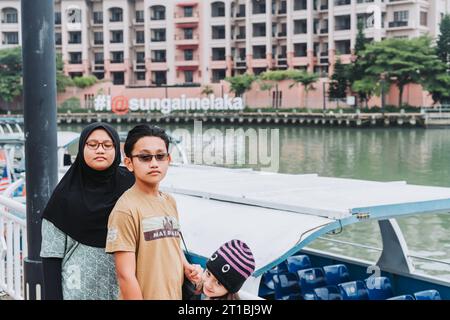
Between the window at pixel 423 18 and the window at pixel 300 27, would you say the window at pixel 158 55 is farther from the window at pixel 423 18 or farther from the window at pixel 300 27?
the window at pixel 423 18

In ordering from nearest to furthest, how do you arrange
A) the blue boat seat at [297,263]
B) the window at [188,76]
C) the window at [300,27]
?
the blue boat seat at [297,263], the window at [300,27], the window at [188,76]

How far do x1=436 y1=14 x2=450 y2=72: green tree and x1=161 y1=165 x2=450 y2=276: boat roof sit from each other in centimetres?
5658

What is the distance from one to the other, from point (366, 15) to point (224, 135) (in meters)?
16.8

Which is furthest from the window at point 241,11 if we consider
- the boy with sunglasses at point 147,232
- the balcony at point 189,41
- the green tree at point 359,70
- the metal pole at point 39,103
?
the boy with sunglasses at point 147,232

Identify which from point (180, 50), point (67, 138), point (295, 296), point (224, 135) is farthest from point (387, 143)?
point (295, 296)

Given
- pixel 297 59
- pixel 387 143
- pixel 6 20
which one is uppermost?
pixel 6 20

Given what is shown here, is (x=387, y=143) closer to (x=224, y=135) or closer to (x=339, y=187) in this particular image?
(x=224, y=135)

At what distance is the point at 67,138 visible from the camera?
15594 millimetres

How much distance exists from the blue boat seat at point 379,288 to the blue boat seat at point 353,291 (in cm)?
5

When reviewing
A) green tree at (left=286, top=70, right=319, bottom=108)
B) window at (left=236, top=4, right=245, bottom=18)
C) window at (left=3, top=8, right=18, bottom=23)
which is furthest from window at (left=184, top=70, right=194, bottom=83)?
window at (left=3, top=8, right=18, bottom=23)

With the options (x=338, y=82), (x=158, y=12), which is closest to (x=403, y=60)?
(x=338, y=82)

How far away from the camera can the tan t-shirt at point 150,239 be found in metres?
3.26

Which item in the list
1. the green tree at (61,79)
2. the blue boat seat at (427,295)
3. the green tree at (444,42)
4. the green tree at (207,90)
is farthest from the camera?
the green tree at (61,79)

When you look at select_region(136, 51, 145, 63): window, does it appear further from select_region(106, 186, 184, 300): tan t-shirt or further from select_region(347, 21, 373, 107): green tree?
select_region(106, 186, 184, 300): tan t-shirt
